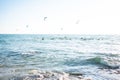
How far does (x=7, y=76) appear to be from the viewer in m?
10.3

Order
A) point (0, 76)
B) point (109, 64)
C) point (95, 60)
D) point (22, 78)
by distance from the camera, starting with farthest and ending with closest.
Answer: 1. point (95, 60)
2. point (109, 64)
3. point (0, 76)
4. point (22, 78)

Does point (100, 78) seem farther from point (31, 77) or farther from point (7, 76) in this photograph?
point (7, 76)

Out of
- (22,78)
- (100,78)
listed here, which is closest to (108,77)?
(100,78)

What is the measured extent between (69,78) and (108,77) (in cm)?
240

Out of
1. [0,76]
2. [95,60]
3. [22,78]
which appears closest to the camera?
[22,78]

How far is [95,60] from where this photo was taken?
17484 millimetres

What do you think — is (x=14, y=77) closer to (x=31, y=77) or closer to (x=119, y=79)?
(x=31, y=77)

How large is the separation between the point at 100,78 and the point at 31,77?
4018 mm

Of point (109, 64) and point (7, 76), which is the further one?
point (109, 64)

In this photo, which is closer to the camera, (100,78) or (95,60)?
(100,78)

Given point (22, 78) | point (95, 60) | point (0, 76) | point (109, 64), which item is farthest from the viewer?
point (95, 60)

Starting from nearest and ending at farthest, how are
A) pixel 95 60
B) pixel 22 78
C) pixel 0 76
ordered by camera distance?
pixel 22 78 → pixel 0 76 → pixel 95 60

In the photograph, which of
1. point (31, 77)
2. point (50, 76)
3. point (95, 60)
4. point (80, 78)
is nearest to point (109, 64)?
point (95, 60)

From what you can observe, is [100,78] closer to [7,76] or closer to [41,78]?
[41,78]
